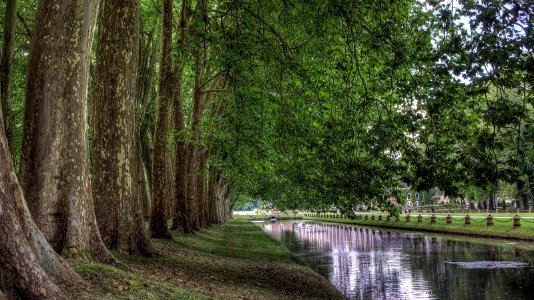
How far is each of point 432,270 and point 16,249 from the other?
1692 cm

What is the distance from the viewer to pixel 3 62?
46.4 ft

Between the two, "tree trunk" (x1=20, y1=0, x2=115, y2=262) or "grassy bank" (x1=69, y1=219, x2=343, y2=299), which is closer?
"grassy bank" (x1=69, y1=219, x2=343, y2=299)

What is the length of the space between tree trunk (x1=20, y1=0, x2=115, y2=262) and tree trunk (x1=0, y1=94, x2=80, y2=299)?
86.4 inches

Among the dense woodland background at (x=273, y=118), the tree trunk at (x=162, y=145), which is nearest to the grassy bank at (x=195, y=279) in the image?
the dense woodland background at (x=273, y=118)

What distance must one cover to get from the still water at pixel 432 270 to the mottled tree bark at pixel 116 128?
6946 mm

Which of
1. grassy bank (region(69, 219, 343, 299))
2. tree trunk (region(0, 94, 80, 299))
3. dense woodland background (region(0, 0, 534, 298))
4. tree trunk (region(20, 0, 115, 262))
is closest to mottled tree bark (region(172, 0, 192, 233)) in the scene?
dense woodland background (region(0, 0, 534, 298))

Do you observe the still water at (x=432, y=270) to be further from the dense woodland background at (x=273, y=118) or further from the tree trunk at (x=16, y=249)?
the tree trunk at (x=16, y=249)

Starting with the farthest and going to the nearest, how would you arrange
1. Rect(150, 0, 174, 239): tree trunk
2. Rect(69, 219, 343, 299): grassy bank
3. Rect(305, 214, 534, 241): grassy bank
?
1. Rect(305, 214, 534, 241): grassy bank
2. Rect(150, 0, 174, 239): tree trunk
3. Rect(69, 219, 343, 299): grassy bank

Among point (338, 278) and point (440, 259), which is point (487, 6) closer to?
point (338, 278)

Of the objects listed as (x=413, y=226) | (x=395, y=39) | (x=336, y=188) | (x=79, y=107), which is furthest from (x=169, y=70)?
(x=413, y=226)

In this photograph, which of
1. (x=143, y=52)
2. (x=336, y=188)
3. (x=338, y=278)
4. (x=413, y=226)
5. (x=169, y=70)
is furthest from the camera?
(x=413, y=226)

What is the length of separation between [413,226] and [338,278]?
98.7 feet

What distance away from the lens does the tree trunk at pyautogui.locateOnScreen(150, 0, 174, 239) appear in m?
19.1

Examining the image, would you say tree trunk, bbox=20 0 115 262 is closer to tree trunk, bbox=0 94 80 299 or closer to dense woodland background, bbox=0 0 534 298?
dense woodland background, bbox=0 0 534 298
